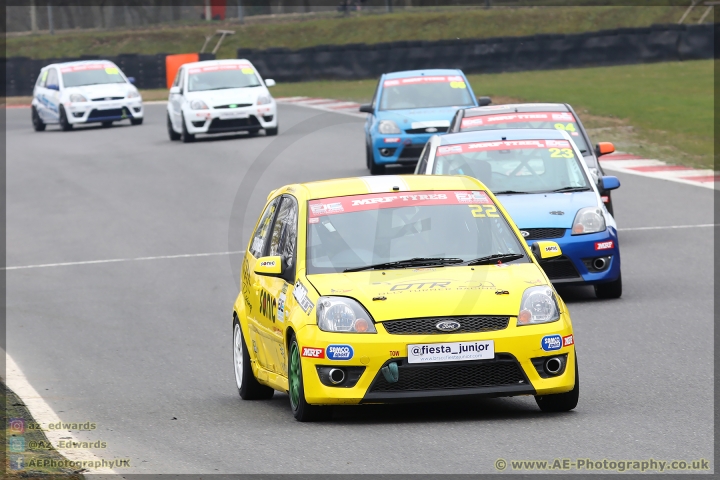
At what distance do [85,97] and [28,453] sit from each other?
92.5 feet

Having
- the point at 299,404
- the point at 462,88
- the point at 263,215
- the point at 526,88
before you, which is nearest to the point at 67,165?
the point at 462,88

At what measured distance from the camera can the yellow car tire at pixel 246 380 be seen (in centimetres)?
893

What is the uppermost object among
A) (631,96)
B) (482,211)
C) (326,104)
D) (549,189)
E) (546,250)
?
(482,211)

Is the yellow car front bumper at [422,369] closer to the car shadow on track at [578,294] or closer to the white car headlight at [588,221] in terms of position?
the white car headlight at [588,221]

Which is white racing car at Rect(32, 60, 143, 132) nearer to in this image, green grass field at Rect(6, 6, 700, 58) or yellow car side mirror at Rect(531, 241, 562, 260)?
green grass field at Rect(6, 6, 700, 58)

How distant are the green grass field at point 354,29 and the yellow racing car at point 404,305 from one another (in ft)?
155

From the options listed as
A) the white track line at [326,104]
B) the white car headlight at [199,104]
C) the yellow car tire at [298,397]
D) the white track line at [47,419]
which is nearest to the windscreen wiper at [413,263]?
the yellow car tire at [298,397]

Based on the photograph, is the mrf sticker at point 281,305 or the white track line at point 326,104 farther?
the white track line at point 326,104

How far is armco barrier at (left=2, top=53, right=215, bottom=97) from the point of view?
160 ft

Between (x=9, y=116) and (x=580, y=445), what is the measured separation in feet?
125

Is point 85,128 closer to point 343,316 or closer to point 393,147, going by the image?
point 393,147

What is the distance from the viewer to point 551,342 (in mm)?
7527

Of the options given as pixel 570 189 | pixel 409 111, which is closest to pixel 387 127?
pixel 409 111
